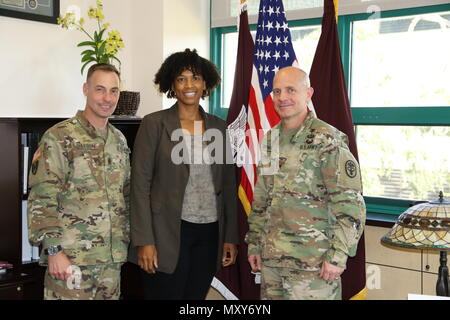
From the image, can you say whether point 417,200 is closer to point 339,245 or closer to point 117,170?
point 339,245

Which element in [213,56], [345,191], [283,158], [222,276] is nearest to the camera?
[345,191]

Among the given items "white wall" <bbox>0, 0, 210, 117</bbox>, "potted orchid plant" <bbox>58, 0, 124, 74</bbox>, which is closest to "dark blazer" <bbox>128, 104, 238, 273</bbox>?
"potted orchid plant" <bbox>58, 0, 124, 74</bbox>

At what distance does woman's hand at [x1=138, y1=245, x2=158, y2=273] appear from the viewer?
2.27 metres

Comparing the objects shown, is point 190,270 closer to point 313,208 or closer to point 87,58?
point 313,208

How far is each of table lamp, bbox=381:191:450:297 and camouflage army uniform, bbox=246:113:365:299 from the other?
8.3 inches

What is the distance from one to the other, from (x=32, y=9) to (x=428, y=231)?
2.24 metres

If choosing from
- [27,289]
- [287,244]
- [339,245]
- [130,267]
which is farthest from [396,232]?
[27,289]

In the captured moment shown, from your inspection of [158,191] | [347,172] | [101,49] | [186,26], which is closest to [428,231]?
[347,172]

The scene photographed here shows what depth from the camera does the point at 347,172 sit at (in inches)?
78.2

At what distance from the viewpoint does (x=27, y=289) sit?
2.87 metres

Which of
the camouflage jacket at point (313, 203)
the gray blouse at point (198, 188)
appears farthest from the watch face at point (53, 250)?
the camouflage jacket at point (313, 203)

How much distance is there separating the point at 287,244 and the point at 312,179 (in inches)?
10.3

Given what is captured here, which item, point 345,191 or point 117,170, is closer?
point 345,191

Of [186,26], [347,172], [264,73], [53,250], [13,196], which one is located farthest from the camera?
[186,26]
